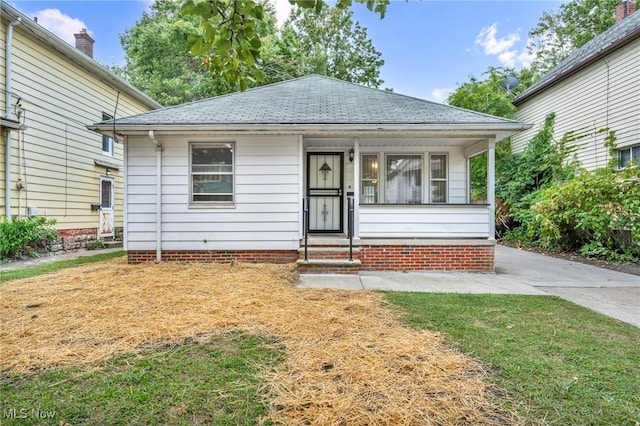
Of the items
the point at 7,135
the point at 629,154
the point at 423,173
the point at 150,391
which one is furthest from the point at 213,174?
the point at 629,154

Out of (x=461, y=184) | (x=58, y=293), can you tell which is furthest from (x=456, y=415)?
(x=461, y=184)

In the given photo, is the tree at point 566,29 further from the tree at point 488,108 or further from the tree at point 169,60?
the tree at point 169,60

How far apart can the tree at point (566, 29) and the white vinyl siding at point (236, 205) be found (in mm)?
19969

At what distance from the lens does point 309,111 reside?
686cm

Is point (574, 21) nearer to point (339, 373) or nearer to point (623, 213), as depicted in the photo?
point (623, 213)

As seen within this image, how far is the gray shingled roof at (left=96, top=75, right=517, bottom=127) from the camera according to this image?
20.3 ft

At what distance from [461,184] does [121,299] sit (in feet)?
22.9

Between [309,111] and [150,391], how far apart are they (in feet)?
19.4

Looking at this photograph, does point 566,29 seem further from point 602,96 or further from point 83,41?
point 83,41

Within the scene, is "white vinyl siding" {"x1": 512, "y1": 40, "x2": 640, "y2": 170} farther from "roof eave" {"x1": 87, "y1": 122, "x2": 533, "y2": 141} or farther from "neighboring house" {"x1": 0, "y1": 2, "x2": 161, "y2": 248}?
"neighboring house" {"x1": 0, "y1": 2, "x2": 161, "y2": 248}

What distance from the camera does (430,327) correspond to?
3.23 metres

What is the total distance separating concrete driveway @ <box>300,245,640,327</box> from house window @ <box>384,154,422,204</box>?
2.24m

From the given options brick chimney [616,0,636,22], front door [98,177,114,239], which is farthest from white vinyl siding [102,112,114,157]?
brick chimney [616,0,636,22]

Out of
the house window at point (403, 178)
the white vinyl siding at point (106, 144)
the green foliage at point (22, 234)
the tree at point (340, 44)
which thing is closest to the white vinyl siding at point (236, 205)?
the house window at point (403, 178)
